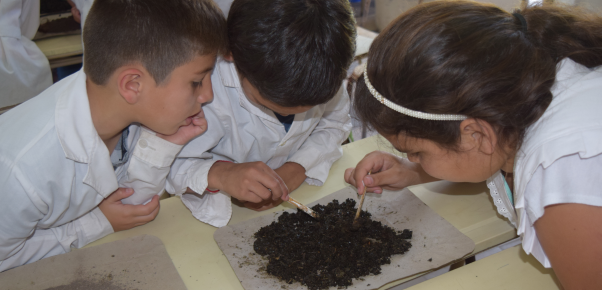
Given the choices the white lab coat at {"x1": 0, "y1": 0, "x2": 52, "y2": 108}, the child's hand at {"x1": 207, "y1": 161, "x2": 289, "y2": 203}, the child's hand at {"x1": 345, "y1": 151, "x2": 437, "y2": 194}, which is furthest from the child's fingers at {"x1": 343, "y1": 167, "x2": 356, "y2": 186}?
the white lab coat at {"x1": 0, "y1": 0, "x2": 52, "y2": 108}

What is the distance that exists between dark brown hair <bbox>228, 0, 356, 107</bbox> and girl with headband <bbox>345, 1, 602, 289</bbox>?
0.14m

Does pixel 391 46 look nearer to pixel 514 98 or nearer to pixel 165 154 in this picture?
pixel 514 98

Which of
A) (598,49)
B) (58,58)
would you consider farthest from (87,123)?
(58,58)

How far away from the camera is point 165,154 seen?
122 centimetres

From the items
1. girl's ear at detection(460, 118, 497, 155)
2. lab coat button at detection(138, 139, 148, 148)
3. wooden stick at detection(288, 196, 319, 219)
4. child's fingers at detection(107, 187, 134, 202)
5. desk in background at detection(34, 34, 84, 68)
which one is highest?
girl's ear at detection(460, 118, 497, 155)

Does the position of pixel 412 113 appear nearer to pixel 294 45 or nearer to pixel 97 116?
pixel 294 45

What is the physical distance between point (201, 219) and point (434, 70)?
753 mm

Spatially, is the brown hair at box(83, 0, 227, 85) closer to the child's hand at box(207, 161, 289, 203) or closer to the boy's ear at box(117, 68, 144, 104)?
the boy's ear at box(117, 68, 144, 104)

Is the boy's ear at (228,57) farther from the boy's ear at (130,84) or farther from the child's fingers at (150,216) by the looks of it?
the child's fingers at (150,216)

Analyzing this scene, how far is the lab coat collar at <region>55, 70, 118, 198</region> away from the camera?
1.07 meters

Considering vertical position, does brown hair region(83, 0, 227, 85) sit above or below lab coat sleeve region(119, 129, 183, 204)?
above

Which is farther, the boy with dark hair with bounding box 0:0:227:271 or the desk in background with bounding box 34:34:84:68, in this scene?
the desk in background with bounding box 34:34:84:68

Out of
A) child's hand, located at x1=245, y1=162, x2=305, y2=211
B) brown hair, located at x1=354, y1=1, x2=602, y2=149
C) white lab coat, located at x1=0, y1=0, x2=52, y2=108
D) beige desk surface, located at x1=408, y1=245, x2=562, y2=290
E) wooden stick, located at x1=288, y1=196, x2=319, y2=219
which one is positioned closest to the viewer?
brown hair, located at x1=354, y1=1, x2=602, y2=149

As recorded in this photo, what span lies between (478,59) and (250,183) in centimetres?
67
